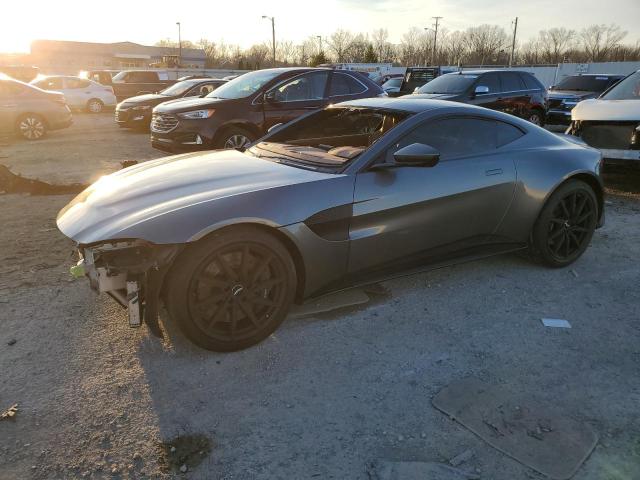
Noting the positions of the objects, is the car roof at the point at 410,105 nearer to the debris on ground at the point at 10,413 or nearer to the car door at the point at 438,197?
the car door at the point at 438,197

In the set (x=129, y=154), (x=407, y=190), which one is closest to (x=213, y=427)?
(x=407, y=190)

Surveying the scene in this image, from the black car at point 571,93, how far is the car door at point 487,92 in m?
3.32

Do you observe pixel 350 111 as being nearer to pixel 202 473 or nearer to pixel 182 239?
pixel 182 239

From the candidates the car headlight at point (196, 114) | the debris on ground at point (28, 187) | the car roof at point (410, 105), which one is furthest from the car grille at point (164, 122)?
the car roof at point (410, 105)

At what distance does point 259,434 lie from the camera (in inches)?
93.7

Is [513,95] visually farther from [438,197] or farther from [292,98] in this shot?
[438,197]

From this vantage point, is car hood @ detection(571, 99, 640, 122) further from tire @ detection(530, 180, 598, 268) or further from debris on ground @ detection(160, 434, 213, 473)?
debris on ground @ detection(160, 434, 213, 473)

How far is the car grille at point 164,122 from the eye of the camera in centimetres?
846

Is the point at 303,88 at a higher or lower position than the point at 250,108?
higher

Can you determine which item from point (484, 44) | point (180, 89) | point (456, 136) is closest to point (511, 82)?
point (180, 89)

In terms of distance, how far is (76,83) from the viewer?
19.7 meters

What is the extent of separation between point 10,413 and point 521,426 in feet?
8.37

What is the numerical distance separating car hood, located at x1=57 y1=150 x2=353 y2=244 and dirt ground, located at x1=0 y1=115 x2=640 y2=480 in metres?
0.77

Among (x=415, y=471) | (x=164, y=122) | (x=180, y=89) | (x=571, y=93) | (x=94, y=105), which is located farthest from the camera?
(x=94, y=105)
